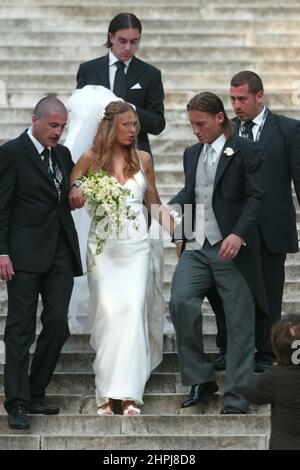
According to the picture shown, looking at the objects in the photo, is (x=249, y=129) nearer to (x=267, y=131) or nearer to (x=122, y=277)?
(x=267, y=131)

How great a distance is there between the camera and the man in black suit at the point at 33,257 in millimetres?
9195

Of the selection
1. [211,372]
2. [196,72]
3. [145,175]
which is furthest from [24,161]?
[196,72]

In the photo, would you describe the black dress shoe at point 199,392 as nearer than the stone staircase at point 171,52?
Yes

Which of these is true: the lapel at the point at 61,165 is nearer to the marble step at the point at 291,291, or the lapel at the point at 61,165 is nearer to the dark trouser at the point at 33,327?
the dark trouser at the point at 33,327

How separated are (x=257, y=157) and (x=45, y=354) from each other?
174 cm

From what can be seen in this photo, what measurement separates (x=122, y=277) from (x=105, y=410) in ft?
2.69

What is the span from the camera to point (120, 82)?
35.2ft

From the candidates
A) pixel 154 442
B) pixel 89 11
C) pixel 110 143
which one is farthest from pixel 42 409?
pixel 89 11

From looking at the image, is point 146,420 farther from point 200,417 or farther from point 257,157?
point 257,157

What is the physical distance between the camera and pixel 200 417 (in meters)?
9.21

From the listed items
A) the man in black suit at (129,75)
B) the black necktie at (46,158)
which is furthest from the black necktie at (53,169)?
the man in black suit at (129,75)

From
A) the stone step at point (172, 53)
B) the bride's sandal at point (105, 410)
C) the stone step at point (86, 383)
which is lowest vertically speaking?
the bride's sandal at point (105, 410)

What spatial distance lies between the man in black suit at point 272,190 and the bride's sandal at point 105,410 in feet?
2.89
